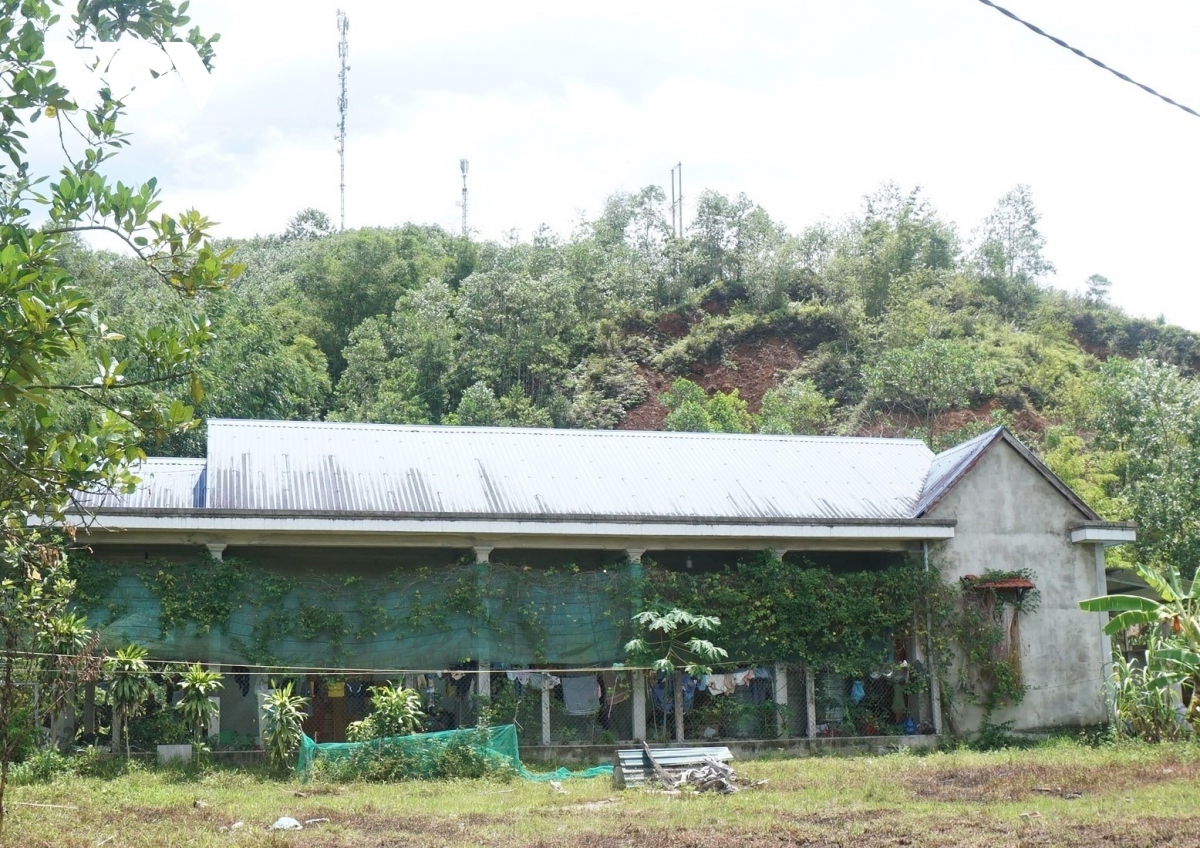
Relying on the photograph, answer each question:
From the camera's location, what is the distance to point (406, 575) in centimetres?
1666

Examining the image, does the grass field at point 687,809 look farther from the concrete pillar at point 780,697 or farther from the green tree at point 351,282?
the green tree at point 351,282

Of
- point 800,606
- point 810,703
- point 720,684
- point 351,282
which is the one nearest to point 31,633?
point 720,684

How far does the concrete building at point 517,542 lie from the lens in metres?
16.0

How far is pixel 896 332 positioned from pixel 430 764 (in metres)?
35.6

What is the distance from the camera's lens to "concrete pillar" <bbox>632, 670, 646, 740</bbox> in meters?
17.0

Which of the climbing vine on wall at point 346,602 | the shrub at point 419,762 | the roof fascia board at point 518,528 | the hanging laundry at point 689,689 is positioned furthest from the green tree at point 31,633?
the hanging laundry at point 689,689

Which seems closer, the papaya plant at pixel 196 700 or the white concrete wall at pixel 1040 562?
the papaya plant at pixel 196 700

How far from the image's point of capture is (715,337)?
2016 inches

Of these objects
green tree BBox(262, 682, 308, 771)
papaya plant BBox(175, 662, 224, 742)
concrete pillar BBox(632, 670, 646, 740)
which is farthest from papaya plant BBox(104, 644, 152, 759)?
concrete pillar BBox(632, 670, 646, 740)

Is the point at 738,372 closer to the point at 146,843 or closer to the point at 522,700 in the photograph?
the point at 522,700

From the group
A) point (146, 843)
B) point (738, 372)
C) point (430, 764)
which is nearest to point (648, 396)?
point (738, 372)

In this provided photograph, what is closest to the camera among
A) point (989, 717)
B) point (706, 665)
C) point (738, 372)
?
point (706, 665)

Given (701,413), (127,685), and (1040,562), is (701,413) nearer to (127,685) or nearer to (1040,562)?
(1040,562)

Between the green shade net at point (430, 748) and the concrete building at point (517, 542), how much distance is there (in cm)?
84
